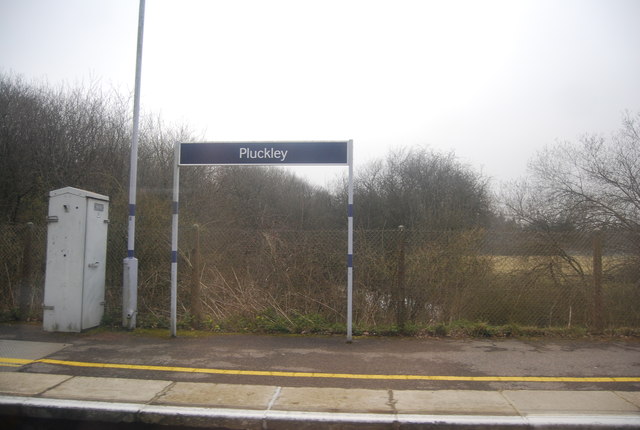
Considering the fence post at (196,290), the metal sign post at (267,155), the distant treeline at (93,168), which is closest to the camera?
the metal sign post at (267,155)

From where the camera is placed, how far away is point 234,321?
7.05 meters

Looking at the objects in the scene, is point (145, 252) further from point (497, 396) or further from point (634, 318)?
point (634, 318)

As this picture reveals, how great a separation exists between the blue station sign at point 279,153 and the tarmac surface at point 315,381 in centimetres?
276

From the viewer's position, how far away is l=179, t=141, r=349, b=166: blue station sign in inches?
250

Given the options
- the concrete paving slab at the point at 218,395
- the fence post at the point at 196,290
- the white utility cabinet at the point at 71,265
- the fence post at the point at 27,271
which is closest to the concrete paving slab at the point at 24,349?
the white utility cabinet at the point at 71,265

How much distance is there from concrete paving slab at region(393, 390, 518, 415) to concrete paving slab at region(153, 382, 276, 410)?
1346mm

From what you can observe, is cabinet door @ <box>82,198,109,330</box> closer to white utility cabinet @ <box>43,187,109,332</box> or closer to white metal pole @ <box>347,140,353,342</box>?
white utility cabinet @ <box>43,187,109,332</box>

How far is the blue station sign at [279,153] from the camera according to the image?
20.9 ft

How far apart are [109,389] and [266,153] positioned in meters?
3.76

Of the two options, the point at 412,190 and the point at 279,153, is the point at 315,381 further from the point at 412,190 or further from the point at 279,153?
the point at 412,190

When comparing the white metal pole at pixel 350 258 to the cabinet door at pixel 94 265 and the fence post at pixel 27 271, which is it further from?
the fence post at pixel 27 271

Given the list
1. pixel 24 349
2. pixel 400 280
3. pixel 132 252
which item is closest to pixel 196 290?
pixel 132 252

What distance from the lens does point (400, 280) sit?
6.81m

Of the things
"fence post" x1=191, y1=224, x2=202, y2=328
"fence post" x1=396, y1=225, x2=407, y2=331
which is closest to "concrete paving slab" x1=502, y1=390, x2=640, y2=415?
"fence post" x1=396, y1=225, x2=407, y2=331
